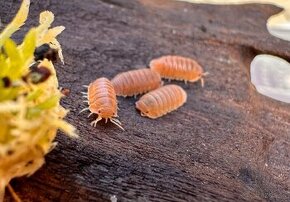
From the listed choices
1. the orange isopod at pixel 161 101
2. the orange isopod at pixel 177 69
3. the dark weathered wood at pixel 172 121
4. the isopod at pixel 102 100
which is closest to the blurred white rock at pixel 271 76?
the dark weathered wood at pixel 172 121

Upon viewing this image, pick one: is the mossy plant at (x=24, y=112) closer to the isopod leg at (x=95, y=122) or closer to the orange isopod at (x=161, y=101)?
the isopod leg at (x=95, y=122)

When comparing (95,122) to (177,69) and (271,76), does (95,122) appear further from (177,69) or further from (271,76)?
(271,76)

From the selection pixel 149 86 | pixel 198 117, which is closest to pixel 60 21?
pixel 149 86

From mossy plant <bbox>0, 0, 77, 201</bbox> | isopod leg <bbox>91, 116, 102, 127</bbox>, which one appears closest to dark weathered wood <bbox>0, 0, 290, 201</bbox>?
isopod leg <bbox>91, 116, 102, 127</bbox>

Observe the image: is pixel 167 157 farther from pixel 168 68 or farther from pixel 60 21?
pixel 60 21

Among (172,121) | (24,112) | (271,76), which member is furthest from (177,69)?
(24,112)

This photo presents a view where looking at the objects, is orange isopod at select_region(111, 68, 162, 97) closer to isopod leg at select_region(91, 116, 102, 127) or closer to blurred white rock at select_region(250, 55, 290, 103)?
isopod leg at select_region(91, 116, 102, 127)
